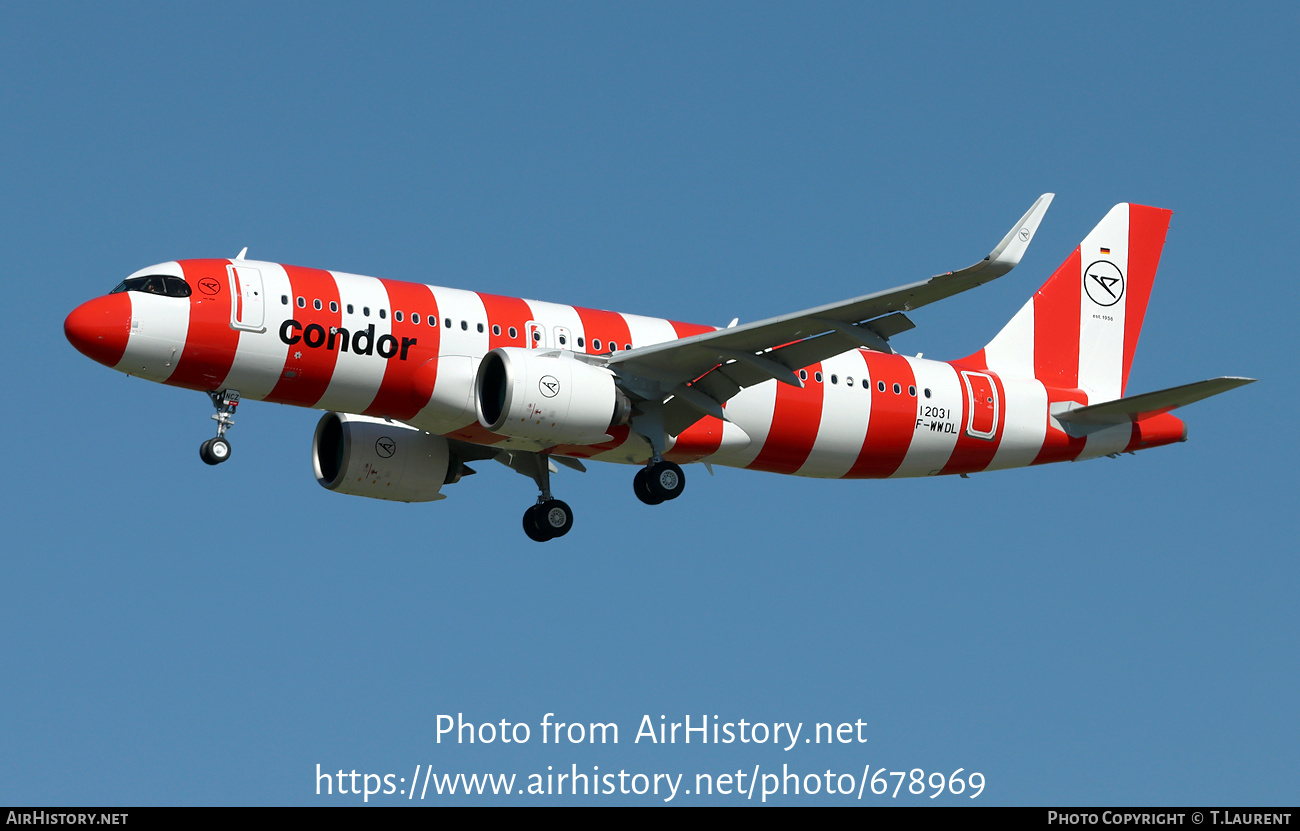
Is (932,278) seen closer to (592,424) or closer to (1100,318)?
(592,424)

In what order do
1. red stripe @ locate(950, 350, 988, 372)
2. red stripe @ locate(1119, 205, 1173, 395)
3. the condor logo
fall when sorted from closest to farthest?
the condor logo < red stripe @ locate(950, 350, 988, 372) < red stripe @ locate(1119, 205, 1173, 395)

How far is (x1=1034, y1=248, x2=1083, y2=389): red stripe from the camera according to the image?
1496 inches

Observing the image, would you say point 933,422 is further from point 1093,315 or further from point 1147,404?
point 1093,315

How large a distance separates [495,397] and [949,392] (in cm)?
1061

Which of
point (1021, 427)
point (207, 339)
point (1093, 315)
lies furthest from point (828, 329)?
point (1093, 315)

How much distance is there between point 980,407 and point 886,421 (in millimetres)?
2469

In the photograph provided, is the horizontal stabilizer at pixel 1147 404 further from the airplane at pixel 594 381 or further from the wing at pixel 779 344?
the wing at pixel 779 344

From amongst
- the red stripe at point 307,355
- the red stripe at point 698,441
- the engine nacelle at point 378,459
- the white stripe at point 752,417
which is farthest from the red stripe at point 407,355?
the white stripe at point 752,417

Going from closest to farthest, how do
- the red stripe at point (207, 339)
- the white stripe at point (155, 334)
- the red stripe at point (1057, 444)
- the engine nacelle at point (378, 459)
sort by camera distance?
the white stripe at point (155, 334) → the red stripe at point (207, 339) → the engine nacelle at point (378, 459) → the red stripe at point (1057, 444)

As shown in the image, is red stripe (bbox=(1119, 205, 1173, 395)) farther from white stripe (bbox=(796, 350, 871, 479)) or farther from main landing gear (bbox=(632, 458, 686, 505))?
main landing gear (bbox=(632, 458, 686, 505))

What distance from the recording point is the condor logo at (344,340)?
29.8m

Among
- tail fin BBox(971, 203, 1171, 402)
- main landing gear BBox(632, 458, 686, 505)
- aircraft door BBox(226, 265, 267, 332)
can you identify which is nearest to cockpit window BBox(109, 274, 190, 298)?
aircraft door BBox(226, 265, 267, 332)

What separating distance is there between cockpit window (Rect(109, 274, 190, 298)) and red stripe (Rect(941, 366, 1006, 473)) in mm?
16105

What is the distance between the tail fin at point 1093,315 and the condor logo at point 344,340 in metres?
13.8
